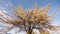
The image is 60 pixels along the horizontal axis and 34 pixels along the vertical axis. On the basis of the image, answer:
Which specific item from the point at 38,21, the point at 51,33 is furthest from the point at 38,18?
the point at 51,33

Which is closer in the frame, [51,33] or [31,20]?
[31,20]

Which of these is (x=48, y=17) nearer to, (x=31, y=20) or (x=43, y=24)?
(x=43, y=24)

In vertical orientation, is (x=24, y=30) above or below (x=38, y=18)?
below

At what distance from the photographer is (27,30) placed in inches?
320

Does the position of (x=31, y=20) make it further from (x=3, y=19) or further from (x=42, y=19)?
(x=3, y=19)

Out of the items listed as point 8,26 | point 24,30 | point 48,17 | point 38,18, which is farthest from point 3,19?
point 48,17

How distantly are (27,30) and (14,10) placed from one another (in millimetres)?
1490

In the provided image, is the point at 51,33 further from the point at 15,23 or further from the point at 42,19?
the point at 15,23

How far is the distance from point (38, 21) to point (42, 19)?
275 millimetres

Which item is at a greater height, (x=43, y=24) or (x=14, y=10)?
(x=14, y=10)

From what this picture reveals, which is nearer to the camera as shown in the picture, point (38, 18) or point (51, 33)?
point (38, 18)

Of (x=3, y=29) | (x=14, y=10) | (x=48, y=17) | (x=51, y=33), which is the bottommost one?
(x=51, y=33)

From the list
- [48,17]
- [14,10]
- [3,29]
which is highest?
[14,10]

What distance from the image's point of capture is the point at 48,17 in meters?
8.19
